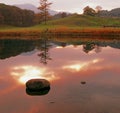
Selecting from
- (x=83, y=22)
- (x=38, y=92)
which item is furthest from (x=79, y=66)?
(x=83, y=22)

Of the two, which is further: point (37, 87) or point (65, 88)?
point (65, 88)

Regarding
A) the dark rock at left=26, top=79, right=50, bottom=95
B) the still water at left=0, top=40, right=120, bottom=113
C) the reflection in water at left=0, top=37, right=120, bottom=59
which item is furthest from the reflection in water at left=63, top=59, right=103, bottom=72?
the reflection in water at left=0, top=37, right=120, bottom=59

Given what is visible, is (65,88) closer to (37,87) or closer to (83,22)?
(37,87)

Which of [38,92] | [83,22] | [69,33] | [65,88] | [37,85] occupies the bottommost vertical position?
[69,33]

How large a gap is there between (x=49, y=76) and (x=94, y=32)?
73.8 meters

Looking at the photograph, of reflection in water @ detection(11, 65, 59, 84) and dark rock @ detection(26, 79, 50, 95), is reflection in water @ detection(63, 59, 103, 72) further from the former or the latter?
dark rock @ detection(26, 79, 50, 95)

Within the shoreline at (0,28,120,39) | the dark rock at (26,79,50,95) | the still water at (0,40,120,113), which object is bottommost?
the shoreline at (0,28,120,39)

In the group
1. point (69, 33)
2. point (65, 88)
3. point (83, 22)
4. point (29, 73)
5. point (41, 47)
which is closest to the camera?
point (65, 88)

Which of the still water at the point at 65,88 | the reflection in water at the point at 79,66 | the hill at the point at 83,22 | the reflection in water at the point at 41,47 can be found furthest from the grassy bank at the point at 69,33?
the still water at the point at 65,88

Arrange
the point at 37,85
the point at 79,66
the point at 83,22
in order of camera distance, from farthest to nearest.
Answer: the point at 83,22 < the point at 79,66 < the point at 37,85

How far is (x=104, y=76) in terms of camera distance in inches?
1455

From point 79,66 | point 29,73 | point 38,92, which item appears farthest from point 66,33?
point 38,92

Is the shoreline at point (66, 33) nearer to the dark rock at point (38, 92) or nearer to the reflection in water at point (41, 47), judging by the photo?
the reflection in water at point (41, 47)

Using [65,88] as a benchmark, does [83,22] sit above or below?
below
